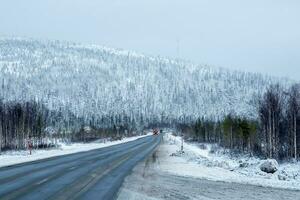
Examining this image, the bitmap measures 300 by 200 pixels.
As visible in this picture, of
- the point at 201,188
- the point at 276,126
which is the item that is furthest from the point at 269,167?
the point at 276,126

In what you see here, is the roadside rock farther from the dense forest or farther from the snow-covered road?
the dense forest

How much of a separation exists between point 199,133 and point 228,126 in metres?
43.6

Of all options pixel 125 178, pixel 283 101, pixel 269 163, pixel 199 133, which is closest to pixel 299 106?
pixel 283 101

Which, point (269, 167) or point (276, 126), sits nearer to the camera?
point (269, 167)

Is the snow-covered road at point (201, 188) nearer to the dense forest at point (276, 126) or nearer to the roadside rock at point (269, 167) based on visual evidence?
the roadside rock at point (269, 167)

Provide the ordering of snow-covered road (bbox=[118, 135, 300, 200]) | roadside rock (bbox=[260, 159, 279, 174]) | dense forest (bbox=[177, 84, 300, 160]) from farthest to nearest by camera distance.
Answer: dense forest (bbox=[177, 84, 300, 160]) < roadside rock (bbox=[260, 159, 279, 174]) < snow-covered road (bbox=[118, 135, 300, 200])

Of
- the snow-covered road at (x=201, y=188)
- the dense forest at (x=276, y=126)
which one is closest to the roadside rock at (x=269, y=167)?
the snow-covered road at (x=201, y=188)

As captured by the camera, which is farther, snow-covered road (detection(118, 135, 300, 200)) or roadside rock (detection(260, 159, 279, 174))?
roadside rock (detection(260, 159, 279, 174))

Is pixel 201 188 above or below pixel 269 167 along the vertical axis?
above

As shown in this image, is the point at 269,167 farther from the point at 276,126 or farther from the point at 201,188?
the point at 276,126

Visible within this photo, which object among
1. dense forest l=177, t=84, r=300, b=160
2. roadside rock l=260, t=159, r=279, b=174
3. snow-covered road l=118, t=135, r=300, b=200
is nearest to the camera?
snow-covered road l=118, t=135, r=300, b=200

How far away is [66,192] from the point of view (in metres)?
16.7

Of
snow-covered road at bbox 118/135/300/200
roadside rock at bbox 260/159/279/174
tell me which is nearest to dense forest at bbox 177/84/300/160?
roadside rock at bbox 260/159/279/174

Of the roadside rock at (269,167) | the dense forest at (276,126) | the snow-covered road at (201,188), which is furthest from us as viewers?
the dense forest at (276,126)
